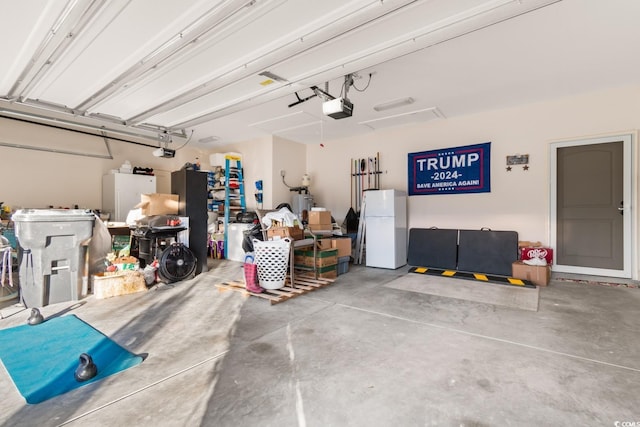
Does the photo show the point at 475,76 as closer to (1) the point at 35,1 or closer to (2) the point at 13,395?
(1) the point at 35,1

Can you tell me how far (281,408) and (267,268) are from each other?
7.16 ft

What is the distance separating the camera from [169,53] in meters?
2.86

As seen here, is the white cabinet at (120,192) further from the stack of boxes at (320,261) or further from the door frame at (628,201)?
the door frame at (628,201)

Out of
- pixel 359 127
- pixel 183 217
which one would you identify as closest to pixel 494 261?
pixel 359 127

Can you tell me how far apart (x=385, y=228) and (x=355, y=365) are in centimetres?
367

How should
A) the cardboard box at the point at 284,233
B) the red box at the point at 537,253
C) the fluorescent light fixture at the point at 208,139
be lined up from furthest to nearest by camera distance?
the fluorescent light fixture at the point at 208,139 → the red box at the point at 537,253 → the cardboard box at the point at 284,233

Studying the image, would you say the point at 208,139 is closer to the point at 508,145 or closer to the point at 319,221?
the point at 319,221

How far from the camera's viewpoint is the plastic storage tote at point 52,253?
3.21 meters

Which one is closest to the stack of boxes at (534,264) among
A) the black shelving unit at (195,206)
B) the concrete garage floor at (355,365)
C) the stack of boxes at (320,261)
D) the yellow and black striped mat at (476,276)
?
Answer: the yellow and black striped mat at (476,276)

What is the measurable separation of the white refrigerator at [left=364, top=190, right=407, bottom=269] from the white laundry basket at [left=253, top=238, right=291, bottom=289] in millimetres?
2350

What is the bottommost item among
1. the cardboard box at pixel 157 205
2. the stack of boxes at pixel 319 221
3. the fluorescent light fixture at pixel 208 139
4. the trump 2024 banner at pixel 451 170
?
the stack of boxes at pixel 319 221

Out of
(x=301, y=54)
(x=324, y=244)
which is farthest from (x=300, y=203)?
(x=301, y=54)

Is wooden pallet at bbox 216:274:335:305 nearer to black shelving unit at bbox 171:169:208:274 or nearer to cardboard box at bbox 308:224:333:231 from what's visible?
cardboard box at bbox 308:224:333:231

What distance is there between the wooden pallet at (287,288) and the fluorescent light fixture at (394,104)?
295 centimetres
